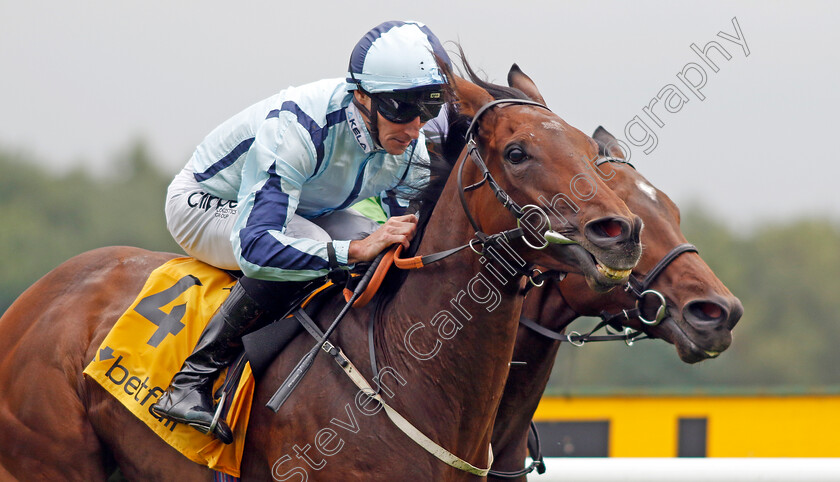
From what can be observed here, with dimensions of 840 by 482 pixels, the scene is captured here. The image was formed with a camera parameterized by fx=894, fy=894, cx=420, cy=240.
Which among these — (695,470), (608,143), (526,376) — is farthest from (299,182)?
(695,470)

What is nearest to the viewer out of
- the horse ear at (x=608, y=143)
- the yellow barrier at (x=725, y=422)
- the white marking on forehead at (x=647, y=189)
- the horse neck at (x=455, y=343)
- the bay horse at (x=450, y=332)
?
the bay horse at (x=450, y=332)

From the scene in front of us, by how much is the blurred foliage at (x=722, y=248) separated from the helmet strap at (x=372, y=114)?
671 inches

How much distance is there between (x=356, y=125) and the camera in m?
3.30

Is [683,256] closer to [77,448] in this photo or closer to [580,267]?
[580,267]

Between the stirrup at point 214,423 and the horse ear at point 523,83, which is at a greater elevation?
the horse ear at point 523,83

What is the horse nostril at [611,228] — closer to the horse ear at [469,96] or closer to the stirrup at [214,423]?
the horse ear at [469,96]

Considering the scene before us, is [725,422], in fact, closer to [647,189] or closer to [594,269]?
[647,189]

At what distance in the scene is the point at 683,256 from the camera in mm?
3773

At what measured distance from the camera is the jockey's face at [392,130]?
3.21 m

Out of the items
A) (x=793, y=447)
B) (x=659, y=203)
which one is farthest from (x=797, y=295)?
(x=659, y=203)

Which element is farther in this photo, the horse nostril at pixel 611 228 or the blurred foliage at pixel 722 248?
the blurred foliage at pixel 722 248

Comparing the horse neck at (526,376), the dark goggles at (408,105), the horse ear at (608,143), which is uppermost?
the dark goggles at (408,105)

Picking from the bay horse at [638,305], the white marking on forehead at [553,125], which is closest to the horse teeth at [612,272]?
the white marking on forehead at [553,125]

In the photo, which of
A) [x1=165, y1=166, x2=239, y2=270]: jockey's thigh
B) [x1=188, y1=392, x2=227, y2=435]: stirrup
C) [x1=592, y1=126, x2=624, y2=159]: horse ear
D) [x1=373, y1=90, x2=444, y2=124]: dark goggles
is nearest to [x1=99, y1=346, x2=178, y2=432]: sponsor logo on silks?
[x1=188, y1=392, x2=227, y2=435]: stirrup
